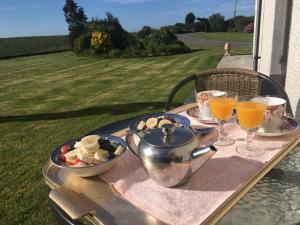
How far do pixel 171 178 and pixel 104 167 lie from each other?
32 cm

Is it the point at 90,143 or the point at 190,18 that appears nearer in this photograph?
the point at 90,143

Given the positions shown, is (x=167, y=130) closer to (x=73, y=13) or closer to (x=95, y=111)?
(x=95, y=111)

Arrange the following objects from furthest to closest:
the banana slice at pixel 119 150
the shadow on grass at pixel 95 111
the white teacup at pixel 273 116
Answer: the shadow on grass at pixel 95 111 < the white teacup at pixel 273 116 < the banana slice at pixel 119 150

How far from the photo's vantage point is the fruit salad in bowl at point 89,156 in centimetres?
134

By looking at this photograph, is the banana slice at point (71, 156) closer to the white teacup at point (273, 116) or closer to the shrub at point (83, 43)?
the white teacup at point (273, 116)

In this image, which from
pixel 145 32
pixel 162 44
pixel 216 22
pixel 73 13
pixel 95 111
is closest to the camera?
pixel 95 111

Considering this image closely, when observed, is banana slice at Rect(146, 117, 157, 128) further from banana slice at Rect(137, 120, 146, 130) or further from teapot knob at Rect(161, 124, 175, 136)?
teapot knob at Rect(161, 124, 175, 136)

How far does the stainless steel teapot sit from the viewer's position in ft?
3.86

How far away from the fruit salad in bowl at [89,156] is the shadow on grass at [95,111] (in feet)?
14.8

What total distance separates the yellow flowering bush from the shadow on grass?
36.4 feet

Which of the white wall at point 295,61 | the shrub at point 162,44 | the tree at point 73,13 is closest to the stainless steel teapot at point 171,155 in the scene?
the white wall at point 295,61

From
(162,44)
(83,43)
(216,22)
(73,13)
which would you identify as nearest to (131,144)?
(162,44)

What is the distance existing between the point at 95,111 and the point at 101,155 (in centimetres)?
505

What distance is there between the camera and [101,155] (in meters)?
1.40
